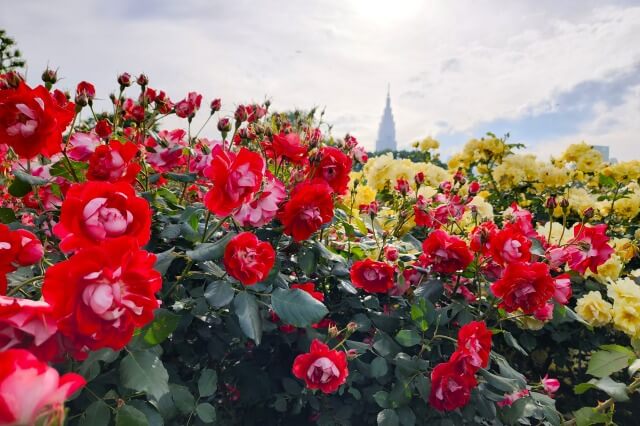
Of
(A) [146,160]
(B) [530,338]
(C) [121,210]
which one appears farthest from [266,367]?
(B) [530,338]

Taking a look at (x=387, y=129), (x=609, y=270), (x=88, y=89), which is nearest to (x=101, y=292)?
(x=88, y=89)

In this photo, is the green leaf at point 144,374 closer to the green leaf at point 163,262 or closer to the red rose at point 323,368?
the green leaf at point 163,262

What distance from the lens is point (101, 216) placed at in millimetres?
712

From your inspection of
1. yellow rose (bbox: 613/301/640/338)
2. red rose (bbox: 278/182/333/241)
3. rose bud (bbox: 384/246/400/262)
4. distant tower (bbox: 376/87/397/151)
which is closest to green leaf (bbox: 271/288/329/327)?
red rose (bbox: 278/182/333/241)

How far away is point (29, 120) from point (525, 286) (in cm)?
125

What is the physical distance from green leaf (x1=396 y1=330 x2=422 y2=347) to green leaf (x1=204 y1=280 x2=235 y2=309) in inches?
19.4

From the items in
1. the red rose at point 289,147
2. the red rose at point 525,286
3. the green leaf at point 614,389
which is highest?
the red rose at point 289,147

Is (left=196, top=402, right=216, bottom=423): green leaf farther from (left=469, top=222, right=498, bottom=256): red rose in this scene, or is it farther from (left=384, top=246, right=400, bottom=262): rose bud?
(left=469, top=222, right=498, bottom=256): red rose

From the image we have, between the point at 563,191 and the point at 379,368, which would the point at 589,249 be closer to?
the point at 379,368

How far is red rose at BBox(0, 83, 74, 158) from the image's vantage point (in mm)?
920

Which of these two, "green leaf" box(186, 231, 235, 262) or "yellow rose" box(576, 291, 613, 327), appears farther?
"yellow rose" box(576, 291, 613, 327)

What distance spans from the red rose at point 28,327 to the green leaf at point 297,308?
1.58 feet

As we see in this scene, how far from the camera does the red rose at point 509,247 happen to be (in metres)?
1.29

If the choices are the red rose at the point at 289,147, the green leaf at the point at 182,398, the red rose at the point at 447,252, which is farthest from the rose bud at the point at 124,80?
the red rose at the point at 447,252
